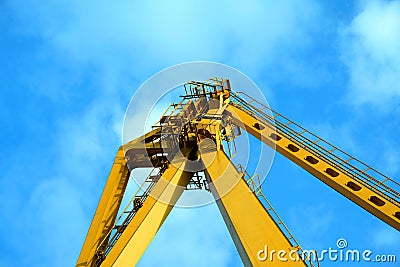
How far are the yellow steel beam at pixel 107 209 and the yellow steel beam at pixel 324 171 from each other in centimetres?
400

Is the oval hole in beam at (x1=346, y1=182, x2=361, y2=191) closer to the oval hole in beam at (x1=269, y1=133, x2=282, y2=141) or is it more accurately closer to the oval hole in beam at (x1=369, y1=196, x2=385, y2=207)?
the oval hole in beam at (x1=369, y1=196, x2=385, y2=207)

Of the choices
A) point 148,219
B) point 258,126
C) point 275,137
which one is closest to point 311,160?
point 275,137

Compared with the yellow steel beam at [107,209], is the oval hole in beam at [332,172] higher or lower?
lower

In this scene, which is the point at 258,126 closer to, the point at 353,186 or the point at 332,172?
the point at 332,172

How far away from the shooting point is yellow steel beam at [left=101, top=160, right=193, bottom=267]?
12.4m

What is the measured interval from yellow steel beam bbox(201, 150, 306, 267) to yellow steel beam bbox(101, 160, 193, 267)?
40.2 inches

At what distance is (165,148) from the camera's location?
15.6 meters

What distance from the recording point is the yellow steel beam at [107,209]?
13094 millimetres

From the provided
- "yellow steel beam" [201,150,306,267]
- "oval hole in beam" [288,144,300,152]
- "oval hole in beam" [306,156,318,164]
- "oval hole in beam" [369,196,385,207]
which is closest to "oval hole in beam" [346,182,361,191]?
"oval hole in beam" [369,196,385,207]

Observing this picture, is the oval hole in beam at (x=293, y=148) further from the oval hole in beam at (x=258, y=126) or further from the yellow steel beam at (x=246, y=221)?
the yellow steel beam at (x=246, y=221)

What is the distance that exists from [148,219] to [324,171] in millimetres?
5057

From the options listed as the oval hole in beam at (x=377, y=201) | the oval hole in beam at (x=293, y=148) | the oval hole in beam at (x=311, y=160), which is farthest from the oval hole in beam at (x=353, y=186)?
the oval hole in beam at (x=293, y=148)

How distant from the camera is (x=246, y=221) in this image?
1255cm

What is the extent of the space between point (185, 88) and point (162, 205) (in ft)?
13.9
